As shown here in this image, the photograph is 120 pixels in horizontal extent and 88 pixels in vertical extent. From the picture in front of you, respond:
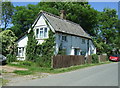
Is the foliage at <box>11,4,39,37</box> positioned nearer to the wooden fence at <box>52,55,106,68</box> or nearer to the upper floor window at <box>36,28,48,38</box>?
the upper floor window at <box>36,28,48,38</box>

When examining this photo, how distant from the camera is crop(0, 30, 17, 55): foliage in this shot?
25.2m

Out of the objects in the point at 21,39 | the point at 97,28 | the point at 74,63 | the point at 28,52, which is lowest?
the point at 74,63

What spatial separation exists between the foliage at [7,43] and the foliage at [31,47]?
3074 mm

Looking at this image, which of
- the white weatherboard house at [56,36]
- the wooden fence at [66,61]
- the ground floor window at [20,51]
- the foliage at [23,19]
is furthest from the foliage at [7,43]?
the foliage at [23,19]

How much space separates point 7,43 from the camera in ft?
84.5

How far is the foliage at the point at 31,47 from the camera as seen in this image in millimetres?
24750

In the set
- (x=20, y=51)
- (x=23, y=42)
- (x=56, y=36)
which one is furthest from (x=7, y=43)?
(x=56, y=36)

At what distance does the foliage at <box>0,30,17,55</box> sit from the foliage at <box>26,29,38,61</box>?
307 cm

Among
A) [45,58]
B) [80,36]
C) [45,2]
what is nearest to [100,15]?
[45,2]

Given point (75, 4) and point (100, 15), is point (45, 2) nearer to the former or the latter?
point (75, 4)

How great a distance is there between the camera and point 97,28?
48188 mm

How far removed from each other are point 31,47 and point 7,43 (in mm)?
4112

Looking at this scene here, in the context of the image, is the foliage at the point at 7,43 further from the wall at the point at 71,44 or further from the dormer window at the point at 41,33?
the wall at the point at 71,44

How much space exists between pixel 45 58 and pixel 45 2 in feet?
91.1
